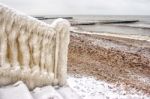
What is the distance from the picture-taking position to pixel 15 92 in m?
3.53

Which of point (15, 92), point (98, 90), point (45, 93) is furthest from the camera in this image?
point (98, 90)

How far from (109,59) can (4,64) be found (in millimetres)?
9787

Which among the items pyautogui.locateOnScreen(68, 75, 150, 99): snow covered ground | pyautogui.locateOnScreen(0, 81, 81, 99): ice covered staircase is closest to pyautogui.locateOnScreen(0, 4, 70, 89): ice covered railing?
pyautogui.locateOnScreen(0, 81, 81, 99): ice covered staircase

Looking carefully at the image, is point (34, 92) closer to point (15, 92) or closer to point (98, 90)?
point (15, 92)

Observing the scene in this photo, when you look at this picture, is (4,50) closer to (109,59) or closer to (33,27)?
(33,27)

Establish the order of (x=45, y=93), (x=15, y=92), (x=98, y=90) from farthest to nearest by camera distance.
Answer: (x=98, y=90)
(x=45, y=93)
(x=15, y=92)

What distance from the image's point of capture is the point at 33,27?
12.7 ft

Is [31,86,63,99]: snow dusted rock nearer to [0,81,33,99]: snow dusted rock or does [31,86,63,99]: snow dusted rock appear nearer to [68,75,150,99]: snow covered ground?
[0,81,33,99]: snow dusted rock

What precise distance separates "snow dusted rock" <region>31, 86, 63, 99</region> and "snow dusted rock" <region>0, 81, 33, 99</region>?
216 mm

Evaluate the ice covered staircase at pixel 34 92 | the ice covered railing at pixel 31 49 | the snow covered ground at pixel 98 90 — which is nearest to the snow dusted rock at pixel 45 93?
the ice covered staircase at pixel 34 92

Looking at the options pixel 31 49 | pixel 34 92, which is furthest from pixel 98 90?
pixel 31 49

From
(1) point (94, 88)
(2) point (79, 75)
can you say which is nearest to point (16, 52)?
(1) point (94, 88)

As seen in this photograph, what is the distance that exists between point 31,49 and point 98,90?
3.15 metres

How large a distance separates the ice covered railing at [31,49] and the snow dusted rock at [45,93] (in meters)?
0.12
